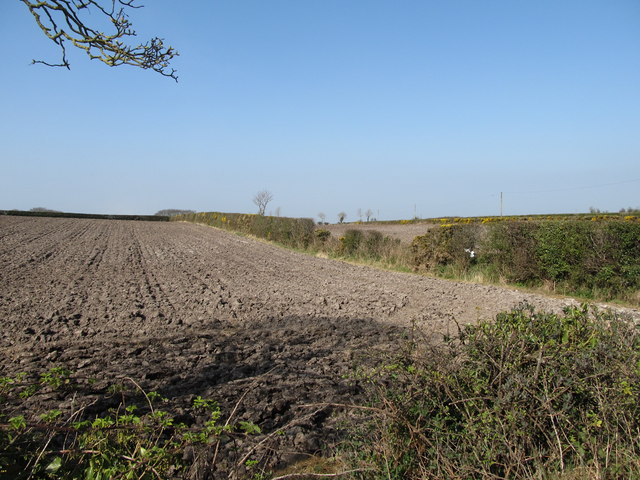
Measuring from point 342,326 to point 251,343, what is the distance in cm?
175

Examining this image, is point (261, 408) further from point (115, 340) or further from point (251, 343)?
point (115, 340)

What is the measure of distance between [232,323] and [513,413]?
18.5 feet

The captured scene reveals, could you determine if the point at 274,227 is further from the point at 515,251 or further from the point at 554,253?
the point at 554,253

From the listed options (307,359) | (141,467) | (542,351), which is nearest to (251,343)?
(307,359)

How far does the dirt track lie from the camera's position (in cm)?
451

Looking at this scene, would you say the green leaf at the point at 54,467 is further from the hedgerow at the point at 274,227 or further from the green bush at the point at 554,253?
the hedgerow at the point at 274,227

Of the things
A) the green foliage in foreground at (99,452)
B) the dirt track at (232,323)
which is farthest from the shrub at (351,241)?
the green foliage in foreground at (99,452)

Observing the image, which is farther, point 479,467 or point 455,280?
point 455,280

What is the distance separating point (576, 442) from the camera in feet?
8.34

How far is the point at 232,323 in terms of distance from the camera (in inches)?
298

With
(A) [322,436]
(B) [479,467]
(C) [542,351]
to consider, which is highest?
(C) [542,351]

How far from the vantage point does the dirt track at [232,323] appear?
451cm

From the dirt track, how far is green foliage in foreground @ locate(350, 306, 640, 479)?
0.43 metres

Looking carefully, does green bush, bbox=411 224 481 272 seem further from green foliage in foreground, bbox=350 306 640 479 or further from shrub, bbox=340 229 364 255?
green foliage in foreground, bbox=350 306 640 479
